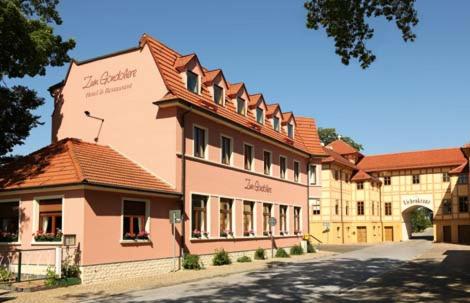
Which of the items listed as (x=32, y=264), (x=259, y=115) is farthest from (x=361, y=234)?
(x=32, y=264)

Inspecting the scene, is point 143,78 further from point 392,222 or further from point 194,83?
point 392,222

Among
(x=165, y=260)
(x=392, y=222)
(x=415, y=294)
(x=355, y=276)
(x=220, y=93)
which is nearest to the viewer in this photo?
(x=415, y=294)

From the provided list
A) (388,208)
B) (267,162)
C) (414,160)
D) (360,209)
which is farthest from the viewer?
(388,208)

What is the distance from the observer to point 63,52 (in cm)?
2367

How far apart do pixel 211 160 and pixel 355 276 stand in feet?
30.2

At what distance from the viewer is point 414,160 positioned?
6688cm

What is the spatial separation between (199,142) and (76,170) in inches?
304

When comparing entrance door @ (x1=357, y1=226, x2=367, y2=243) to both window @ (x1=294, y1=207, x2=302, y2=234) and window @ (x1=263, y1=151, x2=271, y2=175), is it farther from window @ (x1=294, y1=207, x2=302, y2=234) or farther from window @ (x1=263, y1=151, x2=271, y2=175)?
window @ (x1=263, y1=151, x2=271, y2=175)

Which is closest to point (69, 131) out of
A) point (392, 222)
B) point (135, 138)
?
point (135, 138)

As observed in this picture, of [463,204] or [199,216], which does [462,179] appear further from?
[199,216]

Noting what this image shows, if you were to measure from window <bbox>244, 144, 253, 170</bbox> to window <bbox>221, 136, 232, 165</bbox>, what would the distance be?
211 cm

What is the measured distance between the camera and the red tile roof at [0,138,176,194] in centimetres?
1933

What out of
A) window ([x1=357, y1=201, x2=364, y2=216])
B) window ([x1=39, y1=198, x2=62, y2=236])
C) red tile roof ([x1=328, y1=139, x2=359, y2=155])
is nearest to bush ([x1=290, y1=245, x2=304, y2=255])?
window ([x1=39, y1=198, x2=62, y2=236])

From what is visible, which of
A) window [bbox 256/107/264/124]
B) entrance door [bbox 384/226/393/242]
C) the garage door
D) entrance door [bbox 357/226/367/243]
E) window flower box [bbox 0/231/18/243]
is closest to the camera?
window flower box [bbox 0/231/18/243]
